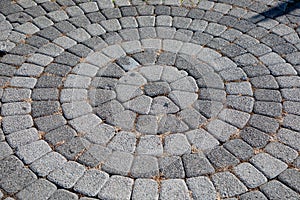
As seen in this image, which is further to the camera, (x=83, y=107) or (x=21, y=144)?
(x=83, y=107)

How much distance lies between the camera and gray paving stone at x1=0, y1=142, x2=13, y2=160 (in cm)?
407

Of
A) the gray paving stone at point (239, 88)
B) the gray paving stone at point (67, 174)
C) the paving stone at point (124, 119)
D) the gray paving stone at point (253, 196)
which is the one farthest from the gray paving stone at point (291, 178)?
the gray paving stone at point (67, 174)

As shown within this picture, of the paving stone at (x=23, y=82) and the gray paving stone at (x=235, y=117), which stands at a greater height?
the gray paving stone at (x=235, y=117)

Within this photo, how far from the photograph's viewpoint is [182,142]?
4207 millimetres

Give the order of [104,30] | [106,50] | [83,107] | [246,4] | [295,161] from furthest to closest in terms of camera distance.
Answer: [246,4]
[104,30]
[106,50]
[83,107]
[295,161]

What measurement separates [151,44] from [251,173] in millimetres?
2166

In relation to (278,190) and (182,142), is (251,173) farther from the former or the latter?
(182,142)

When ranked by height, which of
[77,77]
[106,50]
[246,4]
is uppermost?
[246,4]

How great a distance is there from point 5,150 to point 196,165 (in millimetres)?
1725

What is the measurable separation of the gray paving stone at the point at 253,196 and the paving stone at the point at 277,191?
0.14ft

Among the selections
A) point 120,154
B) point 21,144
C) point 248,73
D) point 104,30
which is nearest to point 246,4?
point 248,73

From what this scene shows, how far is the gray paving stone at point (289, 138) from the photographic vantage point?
13.7 ft

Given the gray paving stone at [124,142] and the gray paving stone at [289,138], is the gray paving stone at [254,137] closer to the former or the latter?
the gray paving stone at [289,138]

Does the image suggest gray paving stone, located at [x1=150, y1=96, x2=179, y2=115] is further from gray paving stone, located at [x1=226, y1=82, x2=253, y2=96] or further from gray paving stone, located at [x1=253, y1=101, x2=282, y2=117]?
gray paving stone, located at [x1=253, y1=101, x2=282, y2=117]
